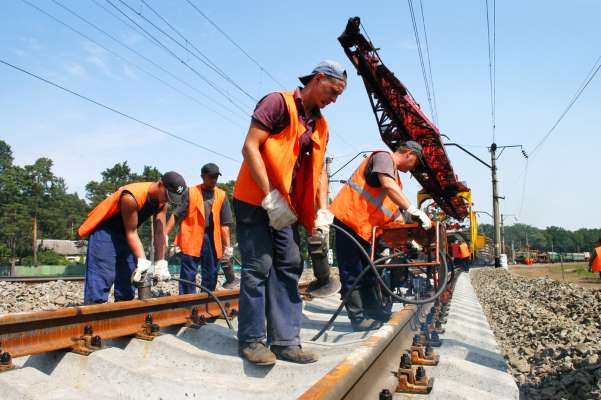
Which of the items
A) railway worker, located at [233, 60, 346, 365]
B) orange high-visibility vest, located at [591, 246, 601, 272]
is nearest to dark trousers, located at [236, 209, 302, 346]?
railway worker, located at [233, 60, 346, 365]

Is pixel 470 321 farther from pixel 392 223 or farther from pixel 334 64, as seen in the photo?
pixel 334 64

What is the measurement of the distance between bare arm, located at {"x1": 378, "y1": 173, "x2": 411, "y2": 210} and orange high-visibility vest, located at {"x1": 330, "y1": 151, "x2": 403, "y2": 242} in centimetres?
Result: 30

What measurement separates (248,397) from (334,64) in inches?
74.2

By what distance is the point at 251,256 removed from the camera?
9.73ft

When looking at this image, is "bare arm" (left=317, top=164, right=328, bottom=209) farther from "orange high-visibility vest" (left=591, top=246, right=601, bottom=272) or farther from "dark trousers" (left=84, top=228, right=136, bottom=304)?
"orange high-visibility vest" (left=591, top=246, right=601, bottom=272)

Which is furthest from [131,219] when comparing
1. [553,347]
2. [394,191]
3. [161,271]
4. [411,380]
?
[553,347]

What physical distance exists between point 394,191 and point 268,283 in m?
1.63

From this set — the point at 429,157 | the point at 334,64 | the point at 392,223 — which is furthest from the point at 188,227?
the point at 429,157

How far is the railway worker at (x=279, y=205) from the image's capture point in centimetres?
284

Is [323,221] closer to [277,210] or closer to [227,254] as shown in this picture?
[277,210]

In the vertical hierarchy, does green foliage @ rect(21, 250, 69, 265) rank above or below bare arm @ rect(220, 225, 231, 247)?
below

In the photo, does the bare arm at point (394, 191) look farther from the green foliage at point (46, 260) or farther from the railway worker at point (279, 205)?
the green foliage at point (46, 260)

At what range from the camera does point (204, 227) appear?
6.18 metres

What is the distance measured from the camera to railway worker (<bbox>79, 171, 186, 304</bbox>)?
3.97 metres
